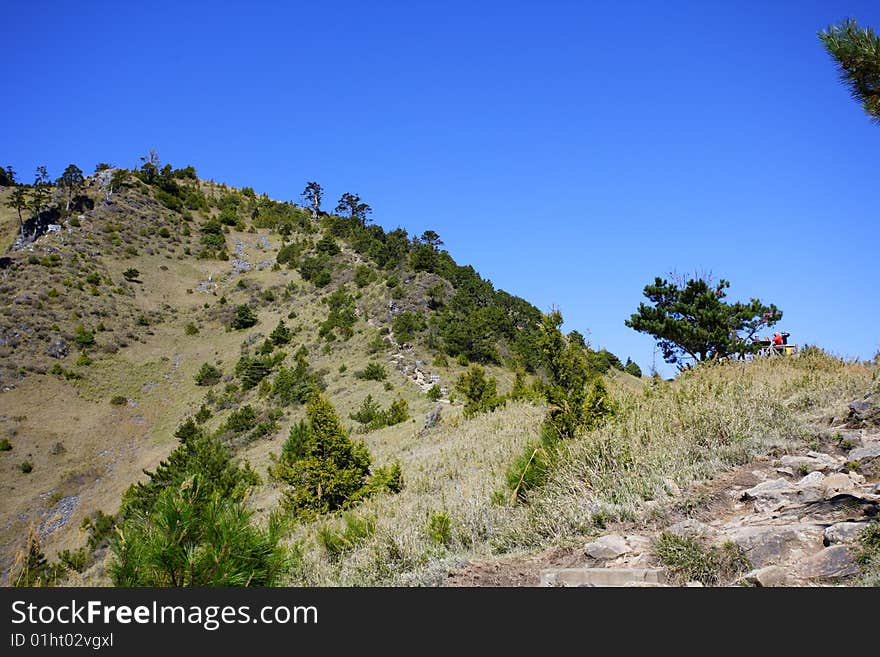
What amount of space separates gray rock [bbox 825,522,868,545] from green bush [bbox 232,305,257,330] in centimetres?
4645

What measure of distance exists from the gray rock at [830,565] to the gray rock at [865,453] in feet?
6.10

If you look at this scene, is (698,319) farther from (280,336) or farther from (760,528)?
(280,336)

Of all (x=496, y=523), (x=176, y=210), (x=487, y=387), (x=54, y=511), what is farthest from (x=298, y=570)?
(x=176, y=210)

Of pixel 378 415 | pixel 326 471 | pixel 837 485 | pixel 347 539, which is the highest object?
pixel 378 415

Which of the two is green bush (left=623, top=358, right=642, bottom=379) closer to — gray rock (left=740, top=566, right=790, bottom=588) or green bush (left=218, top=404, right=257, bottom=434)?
green bush (left=218, top=404, right=257, bottom=434)

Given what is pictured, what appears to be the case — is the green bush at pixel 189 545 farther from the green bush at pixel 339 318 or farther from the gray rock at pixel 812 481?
the green bush at pixel 339 318

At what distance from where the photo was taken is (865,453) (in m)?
5.12

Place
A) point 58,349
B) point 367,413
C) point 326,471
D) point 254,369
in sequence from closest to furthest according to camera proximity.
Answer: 1. point 326,471
2. point 367,413
3. point 254,369
4. point 58,349

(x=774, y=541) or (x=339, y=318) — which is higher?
(x=339, y=318)

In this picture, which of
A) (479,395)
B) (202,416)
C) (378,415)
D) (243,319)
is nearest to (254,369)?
(202,416)

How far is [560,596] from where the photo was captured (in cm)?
302

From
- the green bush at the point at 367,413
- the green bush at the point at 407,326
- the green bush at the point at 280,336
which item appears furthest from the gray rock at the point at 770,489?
the green bush at the point at 280,336

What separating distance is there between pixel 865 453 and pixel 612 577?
3.00 m

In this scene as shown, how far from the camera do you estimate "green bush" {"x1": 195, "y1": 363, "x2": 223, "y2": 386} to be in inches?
1576
